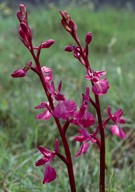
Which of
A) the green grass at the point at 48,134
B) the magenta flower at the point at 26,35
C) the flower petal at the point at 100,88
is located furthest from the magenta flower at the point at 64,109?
the green grass at the point at 48,134

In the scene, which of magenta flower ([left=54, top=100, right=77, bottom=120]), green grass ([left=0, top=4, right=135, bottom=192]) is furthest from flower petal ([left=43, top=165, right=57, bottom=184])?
green grass ([left=0, top=4, right=135, bottom=192])

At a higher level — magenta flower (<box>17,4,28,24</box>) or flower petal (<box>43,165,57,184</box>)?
magenta flower (<box>17,4,28,24</box>)

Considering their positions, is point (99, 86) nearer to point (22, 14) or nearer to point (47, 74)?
point (47, 74)

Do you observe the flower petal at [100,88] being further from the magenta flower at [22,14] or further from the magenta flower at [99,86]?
the magenta flower at [22,14]

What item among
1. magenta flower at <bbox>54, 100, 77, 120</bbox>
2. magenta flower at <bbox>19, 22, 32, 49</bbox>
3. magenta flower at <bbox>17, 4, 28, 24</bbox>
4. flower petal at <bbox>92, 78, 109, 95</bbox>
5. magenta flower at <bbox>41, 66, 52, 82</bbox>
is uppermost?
magenta flower at <bbox>17, 4, 28, 24</bbox>

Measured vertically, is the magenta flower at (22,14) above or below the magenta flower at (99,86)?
above

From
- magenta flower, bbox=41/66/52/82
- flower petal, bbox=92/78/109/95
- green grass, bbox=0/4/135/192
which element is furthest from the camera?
green grass, bbox=0/4/135/192

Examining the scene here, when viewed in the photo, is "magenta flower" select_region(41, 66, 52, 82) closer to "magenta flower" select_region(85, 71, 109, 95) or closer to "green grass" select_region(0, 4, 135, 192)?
"magenta flower" select_region(85, 71, 109, 95)

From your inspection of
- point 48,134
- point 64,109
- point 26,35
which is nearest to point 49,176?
point 64,109
